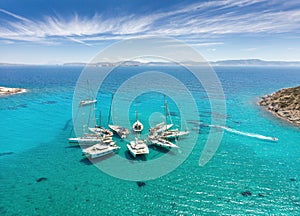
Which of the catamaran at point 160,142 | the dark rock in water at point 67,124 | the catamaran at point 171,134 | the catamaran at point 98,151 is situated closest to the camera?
the catamaran at point 98,151

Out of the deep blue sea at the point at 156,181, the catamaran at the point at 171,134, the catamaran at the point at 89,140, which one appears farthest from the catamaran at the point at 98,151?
the catamaran at the point at 171,134

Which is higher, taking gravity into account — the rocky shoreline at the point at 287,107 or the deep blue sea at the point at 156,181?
the rocky shoreline at the point at 287,107

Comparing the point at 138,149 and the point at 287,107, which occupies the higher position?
the point at 287,107

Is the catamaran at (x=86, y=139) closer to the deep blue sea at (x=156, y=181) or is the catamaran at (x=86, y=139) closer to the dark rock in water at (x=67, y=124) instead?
the deep blue sea at (x=156, y=181)

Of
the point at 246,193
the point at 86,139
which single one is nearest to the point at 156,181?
the point at 246,193

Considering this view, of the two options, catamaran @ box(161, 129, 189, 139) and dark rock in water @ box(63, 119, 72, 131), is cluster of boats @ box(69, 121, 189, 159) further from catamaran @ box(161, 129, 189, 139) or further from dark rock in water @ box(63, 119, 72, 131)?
dark rock in water @ box(63, 119, 72, 131)

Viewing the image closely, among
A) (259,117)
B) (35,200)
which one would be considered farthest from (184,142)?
(259,117)

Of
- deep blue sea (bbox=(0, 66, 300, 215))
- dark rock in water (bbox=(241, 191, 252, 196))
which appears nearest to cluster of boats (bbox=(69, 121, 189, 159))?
deep blue sea (bbox=(0, 66, 300, 215))

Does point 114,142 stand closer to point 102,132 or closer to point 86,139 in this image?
point 86,139

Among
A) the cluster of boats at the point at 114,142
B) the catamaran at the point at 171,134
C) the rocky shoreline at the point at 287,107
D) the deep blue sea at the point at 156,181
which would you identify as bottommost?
the deep blue sea at the point at 156,181
